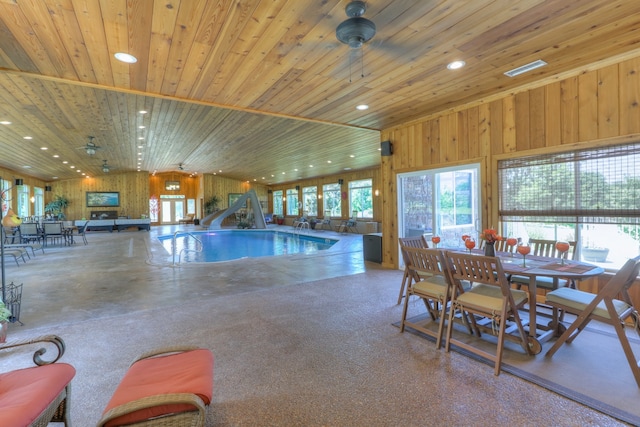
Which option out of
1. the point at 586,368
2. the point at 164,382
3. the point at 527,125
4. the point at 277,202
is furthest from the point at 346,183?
the point at 164,382

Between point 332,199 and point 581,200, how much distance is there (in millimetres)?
12927

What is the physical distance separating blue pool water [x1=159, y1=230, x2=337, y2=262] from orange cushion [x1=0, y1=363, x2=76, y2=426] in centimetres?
471

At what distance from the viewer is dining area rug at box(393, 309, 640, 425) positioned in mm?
1930

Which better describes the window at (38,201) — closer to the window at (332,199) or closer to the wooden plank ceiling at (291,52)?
the wooden plank ceiling at (291,52)

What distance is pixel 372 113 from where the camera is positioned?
5.07 m

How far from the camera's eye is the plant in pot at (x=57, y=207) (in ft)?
49.7

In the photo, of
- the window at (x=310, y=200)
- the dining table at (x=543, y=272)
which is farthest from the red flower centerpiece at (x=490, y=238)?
the window at (x=310, y=200)

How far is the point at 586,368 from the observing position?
2.32m

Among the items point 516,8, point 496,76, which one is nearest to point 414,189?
point 496,76

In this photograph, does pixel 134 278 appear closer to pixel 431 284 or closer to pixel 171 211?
pixel 431 284

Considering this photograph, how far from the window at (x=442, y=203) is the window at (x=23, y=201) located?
608 inches

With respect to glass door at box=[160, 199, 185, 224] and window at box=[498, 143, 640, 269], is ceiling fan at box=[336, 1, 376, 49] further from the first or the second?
glass door at box=[160, 199, 185, 224]

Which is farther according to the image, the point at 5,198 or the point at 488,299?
the point at 5,198

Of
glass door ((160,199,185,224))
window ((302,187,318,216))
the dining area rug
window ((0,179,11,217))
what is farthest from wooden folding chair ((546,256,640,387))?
glass door ((160,199,185,224))
